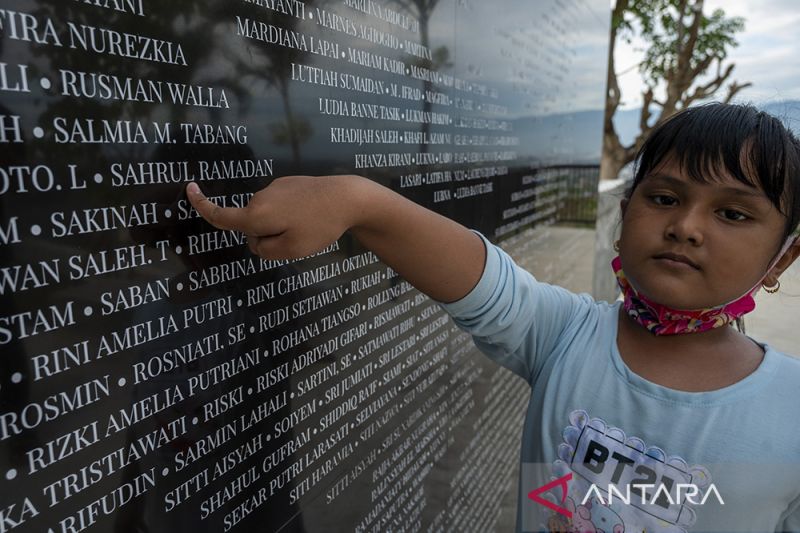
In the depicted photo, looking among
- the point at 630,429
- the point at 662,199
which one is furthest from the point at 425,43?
the point at 630,429

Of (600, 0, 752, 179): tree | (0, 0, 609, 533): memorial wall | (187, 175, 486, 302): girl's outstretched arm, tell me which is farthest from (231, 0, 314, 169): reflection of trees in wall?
(600, 0, 752, 179): tree

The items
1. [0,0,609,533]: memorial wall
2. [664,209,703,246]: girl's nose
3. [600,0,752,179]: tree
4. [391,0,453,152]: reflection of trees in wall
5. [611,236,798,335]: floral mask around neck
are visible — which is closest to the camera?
[0,0,609,533]: memorial wall

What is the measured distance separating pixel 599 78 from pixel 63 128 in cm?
411

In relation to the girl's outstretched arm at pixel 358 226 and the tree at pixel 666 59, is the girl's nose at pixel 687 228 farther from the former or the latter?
the tree at pixel 666 59

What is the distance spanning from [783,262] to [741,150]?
316 millimetres

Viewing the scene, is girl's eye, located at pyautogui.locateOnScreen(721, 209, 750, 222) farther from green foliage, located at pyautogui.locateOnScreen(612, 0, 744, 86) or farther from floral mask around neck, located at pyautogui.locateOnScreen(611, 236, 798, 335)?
green foliage, located at pyautogui.locateOnScreen(612, 0, 744, 86)

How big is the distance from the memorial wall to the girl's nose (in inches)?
31.7

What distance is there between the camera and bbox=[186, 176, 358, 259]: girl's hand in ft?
3.10

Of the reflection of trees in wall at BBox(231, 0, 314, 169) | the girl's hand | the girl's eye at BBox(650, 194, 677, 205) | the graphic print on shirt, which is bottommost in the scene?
the graphic print on shirt

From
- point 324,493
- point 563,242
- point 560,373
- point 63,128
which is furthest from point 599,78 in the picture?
point 63,128

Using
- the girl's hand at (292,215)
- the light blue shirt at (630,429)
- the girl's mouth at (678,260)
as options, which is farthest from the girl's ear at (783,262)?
the girl's hand at (292,215)

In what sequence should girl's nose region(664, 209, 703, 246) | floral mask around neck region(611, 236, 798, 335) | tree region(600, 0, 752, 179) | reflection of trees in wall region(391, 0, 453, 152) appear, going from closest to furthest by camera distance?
1. girl's nose region(664, 209, 703, 246)
2. floral mask around neck region(611, 236, 798, 335)
3. reflection of trees in wall region(391, 0, 453, 152)
4. tree region(600, 0, 752, 179)

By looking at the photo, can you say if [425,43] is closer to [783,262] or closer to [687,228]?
[687,228]

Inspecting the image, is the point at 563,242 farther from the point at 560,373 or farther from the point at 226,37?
the point at 226,37
